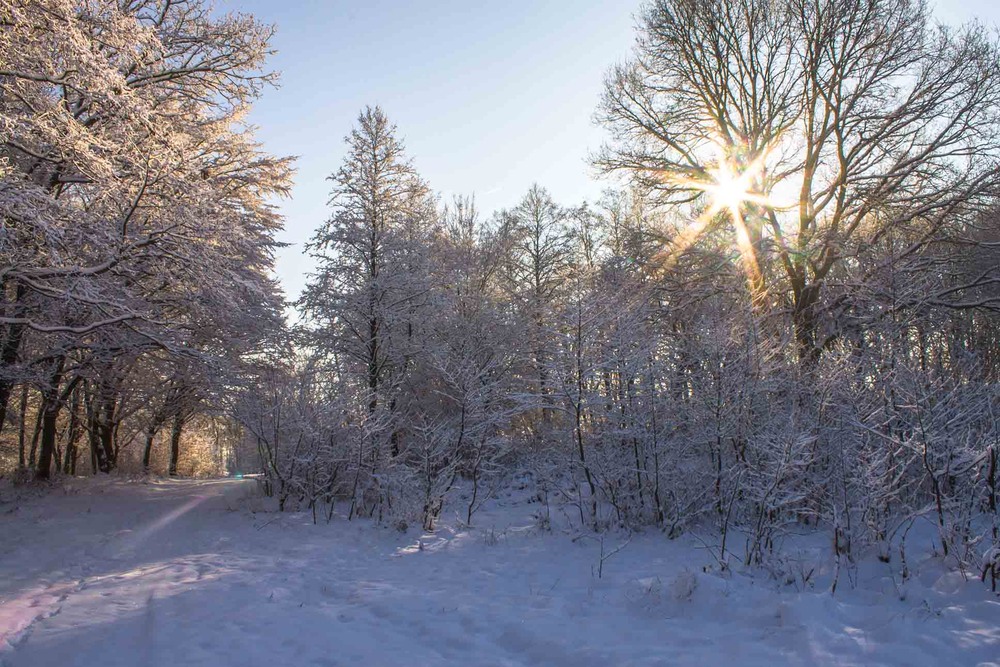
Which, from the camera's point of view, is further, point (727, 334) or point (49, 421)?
point (49, 421)

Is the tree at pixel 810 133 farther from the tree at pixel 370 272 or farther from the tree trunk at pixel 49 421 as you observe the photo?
the tree trunk at pixel 49 421

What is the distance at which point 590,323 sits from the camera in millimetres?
8703

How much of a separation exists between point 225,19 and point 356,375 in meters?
7.30

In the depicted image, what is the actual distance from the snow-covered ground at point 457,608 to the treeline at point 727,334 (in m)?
Answer: 0.88

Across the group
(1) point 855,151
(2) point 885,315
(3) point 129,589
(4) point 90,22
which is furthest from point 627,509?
(4) point 90,22

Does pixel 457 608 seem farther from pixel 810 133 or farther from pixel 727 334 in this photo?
pixel 810 133

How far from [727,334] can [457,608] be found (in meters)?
5.06

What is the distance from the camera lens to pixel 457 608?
16.6 feet

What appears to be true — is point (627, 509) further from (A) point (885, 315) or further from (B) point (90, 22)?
(B) point (90, 22)

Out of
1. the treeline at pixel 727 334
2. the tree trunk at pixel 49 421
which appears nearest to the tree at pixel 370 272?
the treeline at pixel 727 334

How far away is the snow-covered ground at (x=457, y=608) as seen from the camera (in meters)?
3.97

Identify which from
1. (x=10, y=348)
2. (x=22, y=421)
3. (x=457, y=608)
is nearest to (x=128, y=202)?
(x=10, y=348)

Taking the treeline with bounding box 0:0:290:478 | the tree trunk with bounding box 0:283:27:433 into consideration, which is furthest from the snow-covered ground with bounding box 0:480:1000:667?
the tree trunk with bounding box 0:283:27:433

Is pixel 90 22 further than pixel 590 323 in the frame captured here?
No
